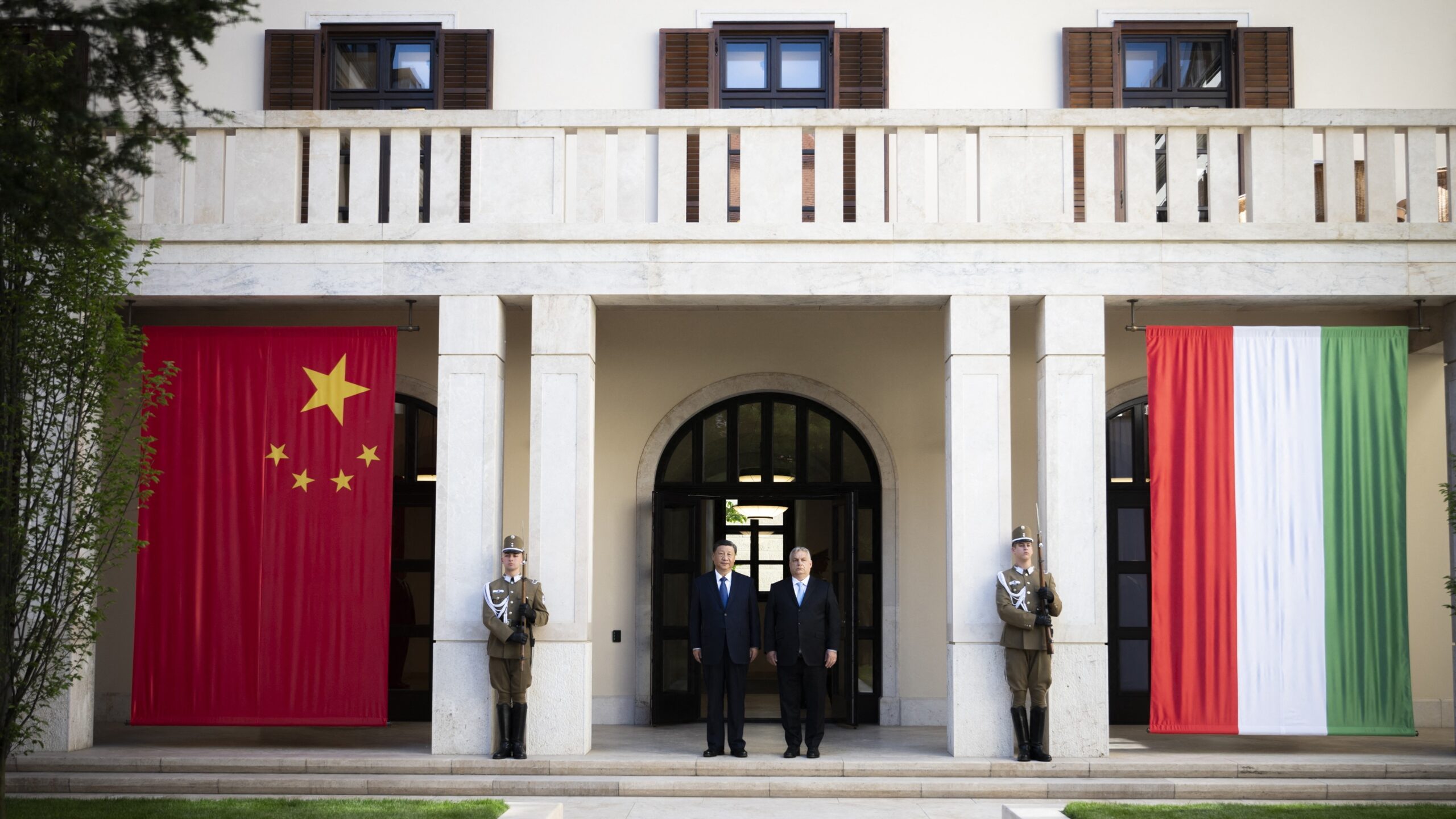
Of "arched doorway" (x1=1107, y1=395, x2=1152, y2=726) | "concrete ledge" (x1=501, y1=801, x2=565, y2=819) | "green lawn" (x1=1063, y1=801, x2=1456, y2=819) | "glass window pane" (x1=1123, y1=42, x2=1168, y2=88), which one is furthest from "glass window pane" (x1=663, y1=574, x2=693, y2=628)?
"glass window pane" (x1=1123, y1=42, x2=1168, y2=88)

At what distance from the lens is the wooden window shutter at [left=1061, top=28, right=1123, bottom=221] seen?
1435 cm

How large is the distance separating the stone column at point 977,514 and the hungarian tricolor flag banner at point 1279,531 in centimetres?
131

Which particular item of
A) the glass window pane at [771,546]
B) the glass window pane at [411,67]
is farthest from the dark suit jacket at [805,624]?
the glass window pane at [411,67]

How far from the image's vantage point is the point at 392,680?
47.2 feet

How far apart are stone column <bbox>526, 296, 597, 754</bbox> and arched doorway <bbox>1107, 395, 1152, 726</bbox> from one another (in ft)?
19.5

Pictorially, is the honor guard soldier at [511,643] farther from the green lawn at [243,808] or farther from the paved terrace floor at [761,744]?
the green lawn at [243,808]

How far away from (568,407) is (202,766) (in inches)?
160

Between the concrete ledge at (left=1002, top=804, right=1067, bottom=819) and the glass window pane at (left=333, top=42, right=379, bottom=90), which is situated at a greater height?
the glass window pane at (left=333, top=42, right=379, bottom=90)

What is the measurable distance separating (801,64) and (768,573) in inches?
274

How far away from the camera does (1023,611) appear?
35.8 ft

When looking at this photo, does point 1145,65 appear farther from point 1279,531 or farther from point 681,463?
point 681,463

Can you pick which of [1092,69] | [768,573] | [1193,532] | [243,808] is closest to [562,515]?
[243,808]

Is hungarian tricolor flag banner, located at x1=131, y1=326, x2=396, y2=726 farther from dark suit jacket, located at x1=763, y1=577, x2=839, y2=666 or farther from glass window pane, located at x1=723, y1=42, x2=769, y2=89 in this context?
glass window pane, located at x1=723, y1=42, x2=769, y2=89

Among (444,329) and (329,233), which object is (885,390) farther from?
(329,233)
